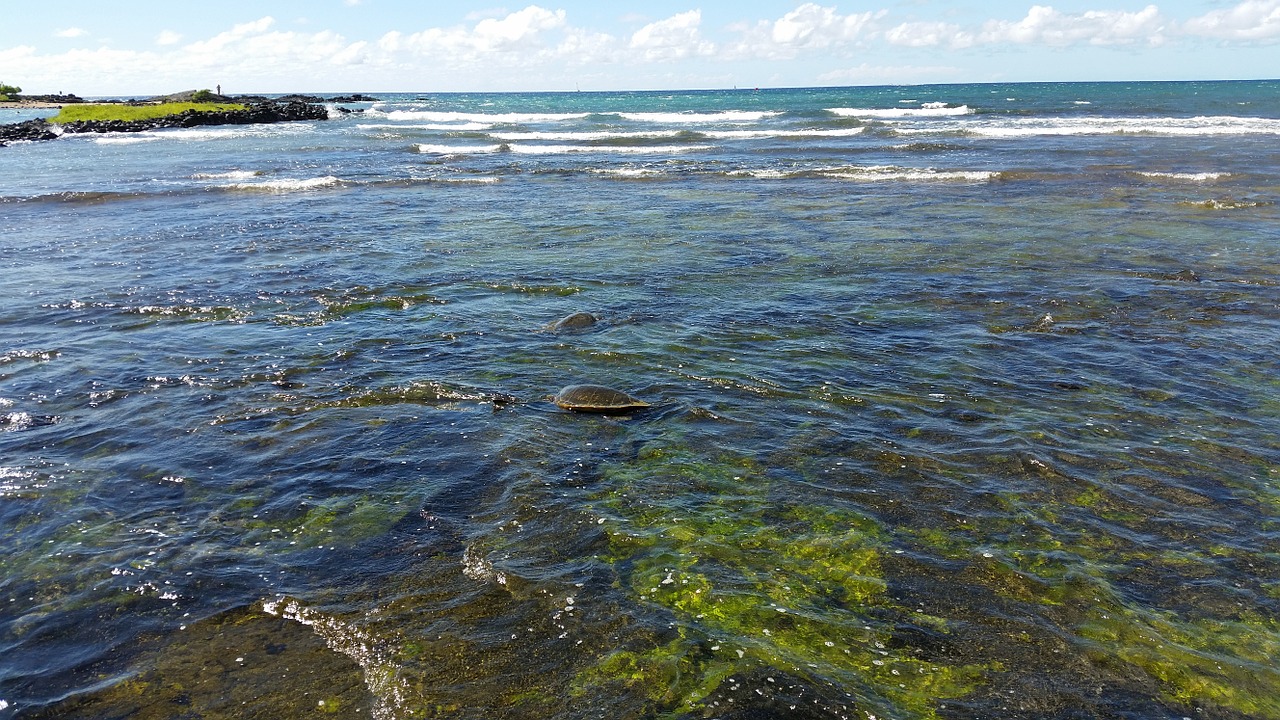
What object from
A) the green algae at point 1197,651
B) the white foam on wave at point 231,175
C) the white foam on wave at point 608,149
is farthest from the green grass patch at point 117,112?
the green algae at point 1197,651

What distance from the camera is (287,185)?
27141mm

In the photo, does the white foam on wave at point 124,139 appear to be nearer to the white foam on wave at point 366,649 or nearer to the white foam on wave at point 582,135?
the white foam on wave at point 582,135

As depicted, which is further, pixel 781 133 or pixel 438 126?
pixel 438 126

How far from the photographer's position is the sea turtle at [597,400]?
27.2 ft

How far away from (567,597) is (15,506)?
17.4ft

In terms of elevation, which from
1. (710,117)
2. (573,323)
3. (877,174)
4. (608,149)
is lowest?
(573,323)

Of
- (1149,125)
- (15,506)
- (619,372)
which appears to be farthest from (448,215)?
(1149,125)

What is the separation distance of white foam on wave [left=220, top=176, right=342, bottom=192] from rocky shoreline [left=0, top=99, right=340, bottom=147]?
103ft

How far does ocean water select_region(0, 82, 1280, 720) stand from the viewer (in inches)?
Result: 178

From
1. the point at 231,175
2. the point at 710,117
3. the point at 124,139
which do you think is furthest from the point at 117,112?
the point at 710,117

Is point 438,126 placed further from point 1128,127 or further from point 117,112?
point 1128,127

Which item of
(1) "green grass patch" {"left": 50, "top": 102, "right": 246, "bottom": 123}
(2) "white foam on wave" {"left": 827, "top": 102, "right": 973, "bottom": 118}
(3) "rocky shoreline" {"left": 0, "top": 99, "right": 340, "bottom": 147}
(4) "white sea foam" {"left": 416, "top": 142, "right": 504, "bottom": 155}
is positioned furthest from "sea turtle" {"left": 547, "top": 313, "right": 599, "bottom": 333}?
(1) "green grass patch" {"left": 50, "top": 102, "right": 246, "bottom": 123}

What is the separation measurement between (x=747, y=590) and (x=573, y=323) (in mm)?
6699

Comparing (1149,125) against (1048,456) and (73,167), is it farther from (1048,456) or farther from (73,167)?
(73,167)
